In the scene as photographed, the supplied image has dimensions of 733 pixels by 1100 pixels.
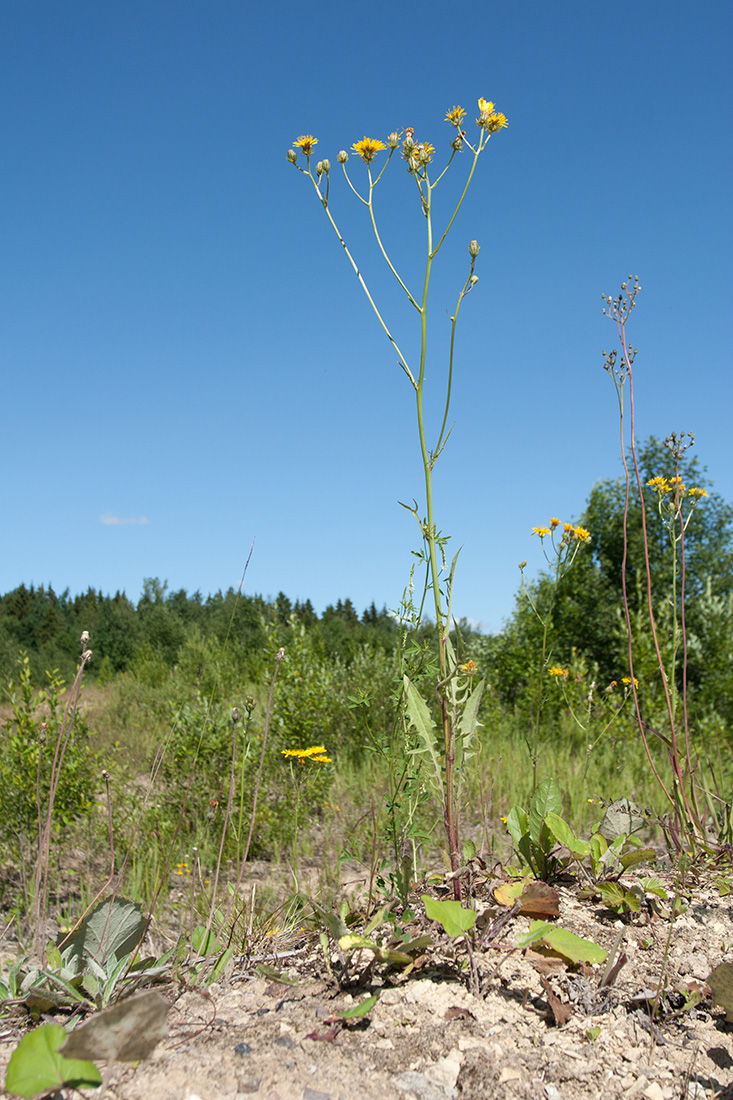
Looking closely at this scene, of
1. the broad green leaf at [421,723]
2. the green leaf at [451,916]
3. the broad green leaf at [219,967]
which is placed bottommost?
the broad green leaf at [219,967]

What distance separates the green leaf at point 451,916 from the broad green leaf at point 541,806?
0.56 metres

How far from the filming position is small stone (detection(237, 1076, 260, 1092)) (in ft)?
3.45

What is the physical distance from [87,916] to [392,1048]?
0.73 metres

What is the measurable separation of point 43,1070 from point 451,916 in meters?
0.73

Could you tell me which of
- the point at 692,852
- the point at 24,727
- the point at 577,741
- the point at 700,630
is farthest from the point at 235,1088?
the point at 700,630

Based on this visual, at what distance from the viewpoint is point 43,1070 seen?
36.6 inches

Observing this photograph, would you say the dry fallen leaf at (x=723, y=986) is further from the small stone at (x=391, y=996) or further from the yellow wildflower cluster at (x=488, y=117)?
the yellow wildflower cluster at (x=488, y=117)

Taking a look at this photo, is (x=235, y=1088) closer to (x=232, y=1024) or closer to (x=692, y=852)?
(x=232, y=1024)

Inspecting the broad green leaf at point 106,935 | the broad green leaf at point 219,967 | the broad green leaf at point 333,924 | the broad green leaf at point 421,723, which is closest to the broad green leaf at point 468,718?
the broad green leaf at point 421,723

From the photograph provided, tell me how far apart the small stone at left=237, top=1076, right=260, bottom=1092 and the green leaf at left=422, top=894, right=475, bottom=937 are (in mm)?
406

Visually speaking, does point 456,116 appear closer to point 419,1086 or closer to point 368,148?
point 368,148

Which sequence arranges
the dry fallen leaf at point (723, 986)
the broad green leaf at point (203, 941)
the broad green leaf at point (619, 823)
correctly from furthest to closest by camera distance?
1. the broad green leaf at point (619, 823)
2. the broad green leaf at point (203, 941)
3. the dry fallen leaf at point (723, 986)

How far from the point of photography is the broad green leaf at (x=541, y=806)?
73.6 inches

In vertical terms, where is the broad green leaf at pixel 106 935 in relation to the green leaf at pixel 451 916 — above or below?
below
